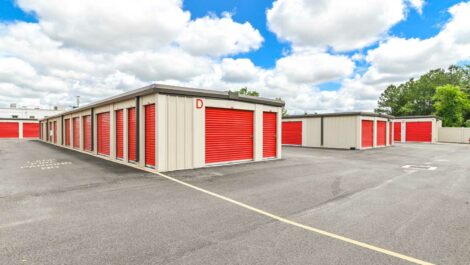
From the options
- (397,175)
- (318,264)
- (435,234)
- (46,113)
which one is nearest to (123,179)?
(318,264)

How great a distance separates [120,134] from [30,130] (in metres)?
43.7

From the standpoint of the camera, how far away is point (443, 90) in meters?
39.6

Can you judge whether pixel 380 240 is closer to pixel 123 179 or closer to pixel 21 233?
pixel 21 233

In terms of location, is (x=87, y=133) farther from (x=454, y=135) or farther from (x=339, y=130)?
(x=454, y=135)

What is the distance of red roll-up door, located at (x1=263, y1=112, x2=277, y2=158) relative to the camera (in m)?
13.6

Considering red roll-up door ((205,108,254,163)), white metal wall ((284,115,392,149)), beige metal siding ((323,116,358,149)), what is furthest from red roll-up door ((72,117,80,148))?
beige metal siding ((323,116,358,149))

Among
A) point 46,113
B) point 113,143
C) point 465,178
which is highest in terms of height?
point 46,113

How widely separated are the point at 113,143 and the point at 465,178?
1552 centimetres

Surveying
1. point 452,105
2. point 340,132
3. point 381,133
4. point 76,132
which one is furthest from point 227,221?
point 452,105

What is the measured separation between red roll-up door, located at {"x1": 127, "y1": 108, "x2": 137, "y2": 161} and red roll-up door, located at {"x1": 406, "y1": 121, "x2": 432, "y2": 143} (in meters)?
35.2

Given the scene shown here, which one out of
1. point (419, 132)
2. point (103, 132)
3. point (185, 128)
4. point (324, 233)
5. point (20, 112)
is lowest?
point (324, 233)

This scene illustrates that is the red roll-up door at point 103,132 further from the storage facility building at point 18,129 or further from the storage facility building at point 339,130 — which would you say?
the storage facility building at point 18,129

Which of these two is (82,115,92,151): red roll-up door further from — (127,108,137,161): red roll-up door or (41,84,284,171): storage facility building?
(127,108,137,161): red roll-up door

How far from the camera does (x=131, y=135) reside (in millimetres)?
11812
